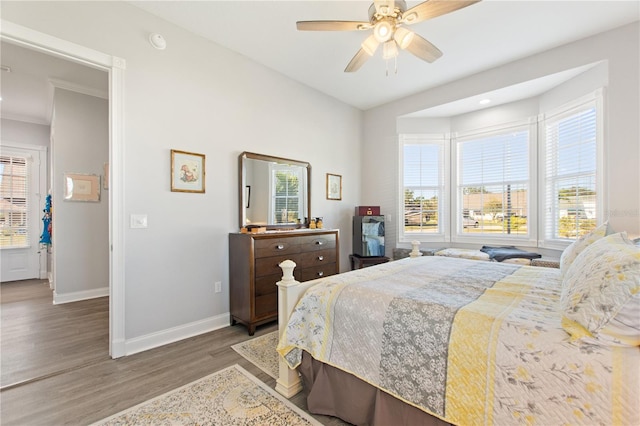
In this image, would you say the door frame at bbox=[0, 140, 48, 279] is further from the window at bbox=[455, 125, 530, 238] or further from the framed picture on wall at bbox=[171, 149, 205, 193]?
the window at bbox=[455, 125, 530, 238]

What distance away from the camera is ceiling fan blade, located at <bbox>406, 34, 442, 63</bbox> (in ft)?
7.45

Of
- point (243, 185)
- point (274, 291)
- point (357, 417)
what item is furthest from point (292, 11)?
point (357, 417)

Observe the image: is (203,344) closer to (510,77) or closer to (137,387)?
(137,387)

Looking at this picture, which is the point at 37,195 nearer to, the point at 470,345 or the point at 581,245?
the point at 470,345

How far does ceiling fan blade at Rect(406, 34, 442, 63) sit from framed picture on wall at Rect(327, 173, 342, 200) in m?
2.24

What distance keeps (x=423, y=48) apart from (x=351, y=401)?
2623 millimetres

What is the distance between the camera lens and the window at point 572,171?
317 cm

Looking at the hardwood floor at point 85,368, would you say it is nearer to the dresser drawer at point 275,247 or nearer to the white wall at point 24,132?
the dresser drawer at point 275,247

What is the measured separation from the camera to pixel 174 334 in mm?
2709

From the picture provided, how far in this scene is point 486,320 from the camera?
1.20 meters

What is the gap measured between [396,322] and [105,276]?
4.70 m

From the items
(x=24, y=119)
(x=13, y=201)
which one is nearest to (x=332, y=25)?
(x=24, y=119)

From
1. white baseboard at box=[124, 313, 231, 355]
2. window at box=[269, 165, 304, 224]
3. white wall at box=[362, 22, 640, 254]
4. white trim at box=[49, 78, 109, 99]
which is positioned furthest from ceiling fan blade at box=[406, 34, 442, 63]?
white trim at box=[49, 78, 109, 99]

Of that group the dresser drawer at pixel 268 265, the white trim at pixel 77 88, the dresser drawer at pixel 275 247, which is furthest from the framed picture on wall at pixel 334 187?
the white trim at pixel 77 88
